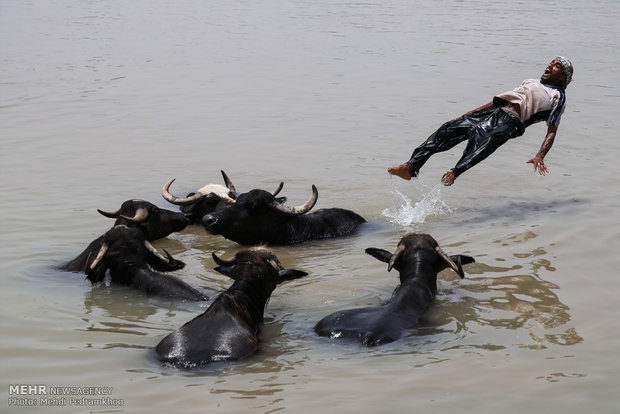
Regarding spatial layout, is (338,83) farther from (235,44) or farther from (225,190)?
(225,190)

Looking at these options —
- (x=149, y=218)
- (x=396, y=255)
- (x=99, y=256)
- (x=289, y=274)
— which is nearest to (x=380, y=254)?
(x=396, y=255)

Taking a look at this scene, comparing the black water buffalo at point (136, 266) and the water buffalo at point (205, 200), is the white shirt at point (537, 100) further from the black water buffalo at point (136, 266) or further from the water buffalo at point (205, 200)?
the black water buffalo at point (136, 266)

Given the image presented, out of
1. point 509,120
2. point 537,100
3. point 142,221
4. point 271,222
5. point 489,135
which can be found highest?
point 537,100

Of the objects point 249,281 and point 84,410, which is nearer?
point 84,410

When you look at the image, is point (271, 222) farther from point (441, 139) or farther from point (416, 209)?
point (441, 139)

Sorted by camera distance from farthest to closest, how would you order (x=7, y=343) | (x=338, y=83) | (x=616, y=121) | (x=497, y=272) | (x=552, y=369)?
(x=338, y=83)
(x=616, y=121)
(x=497, y=272)
(x=7, y=343)
(x=552, y=369)

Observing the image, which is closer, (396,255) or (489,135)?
(396,255)

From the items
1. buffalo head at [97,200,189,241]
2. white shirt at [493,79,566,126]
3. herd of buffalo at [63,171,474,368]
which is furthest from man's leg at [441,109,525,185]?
buffalo head at [97,200,189,241]

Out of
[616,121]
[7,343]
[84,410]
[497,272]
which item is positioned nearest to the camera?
[84,410]

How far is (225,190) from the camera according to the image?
10680 mm

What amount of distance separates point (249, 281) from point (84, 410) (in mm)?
1928

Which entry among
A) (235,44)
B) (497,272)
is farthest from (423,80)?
(497,272)

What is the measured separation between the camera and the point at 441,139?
35.1 feet

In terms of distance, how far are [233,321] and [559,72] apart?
5.69 m
